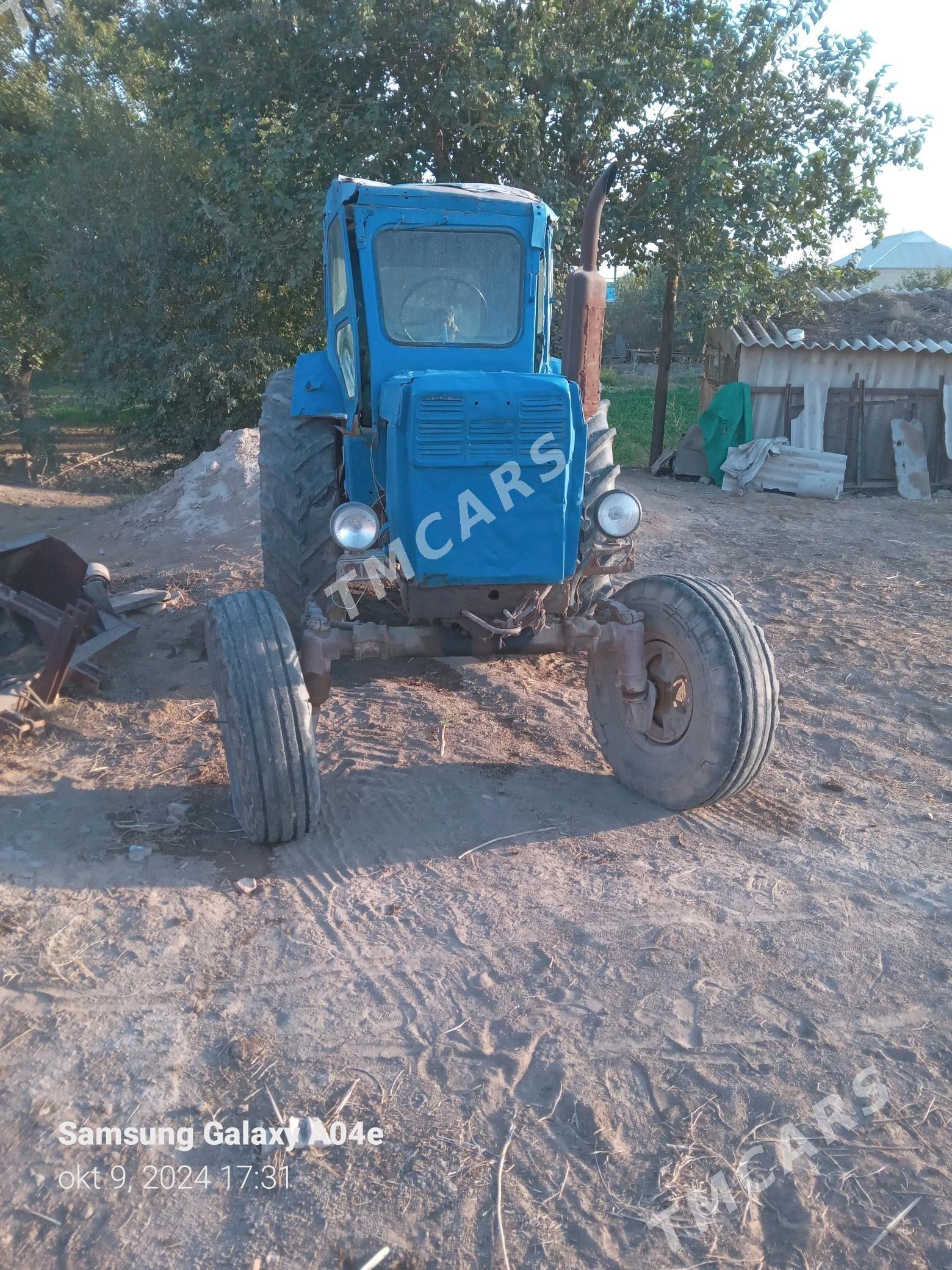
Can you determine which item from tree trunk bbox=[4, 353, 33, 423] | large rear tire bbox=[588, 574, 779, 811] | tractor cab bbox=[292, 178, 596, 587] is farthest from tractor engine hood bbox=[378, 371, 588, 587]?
tree trunk bbox=[4, 353, 33, 423]

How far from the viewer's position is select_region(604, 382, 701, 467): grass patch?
1655 cm

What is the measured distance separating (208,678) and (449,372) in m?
2.76

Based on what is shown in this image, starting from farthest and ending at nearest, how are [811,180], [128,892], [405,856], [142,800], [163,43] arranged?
1. [811,180]
2. [163,43]
3. [142,800]
4. [405,856]
5. [128,892]

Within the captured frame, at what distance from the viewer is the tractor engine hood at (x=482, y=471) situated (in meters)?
4.17

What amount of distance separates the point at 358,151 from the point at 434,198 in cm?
714

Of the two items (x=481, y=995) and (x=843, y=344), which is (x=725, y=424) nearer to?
(x=843, y=344)

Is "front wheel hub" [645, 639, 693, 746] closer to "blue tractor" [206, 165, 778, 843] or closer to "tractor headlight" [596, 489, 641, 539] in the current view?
"blue tractor" [206, 165, 778, 843]

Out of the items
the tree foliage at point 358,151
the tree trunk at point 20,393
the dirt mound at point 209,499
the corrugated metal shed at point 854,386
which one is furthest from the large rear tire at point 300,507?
the tree trunk at point 20,393

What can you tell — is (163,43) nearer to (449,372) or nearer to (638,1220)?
(449,372)

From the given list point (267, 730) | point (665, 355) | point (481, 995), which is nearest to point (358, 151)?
point (665, 355)

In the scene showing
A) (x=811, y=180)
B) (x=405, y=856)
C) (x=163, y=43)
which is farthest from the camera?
(x=811, y=180)

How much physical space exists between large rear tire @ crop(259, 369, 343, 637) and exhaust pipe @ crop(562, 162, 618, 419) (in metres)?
1.33

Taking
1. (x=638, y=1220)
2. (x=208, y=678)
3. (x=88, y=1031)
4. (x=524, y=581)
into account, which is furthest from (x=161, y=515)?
(x=638, y=1220)

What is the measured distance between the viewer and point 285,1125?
105 inches
